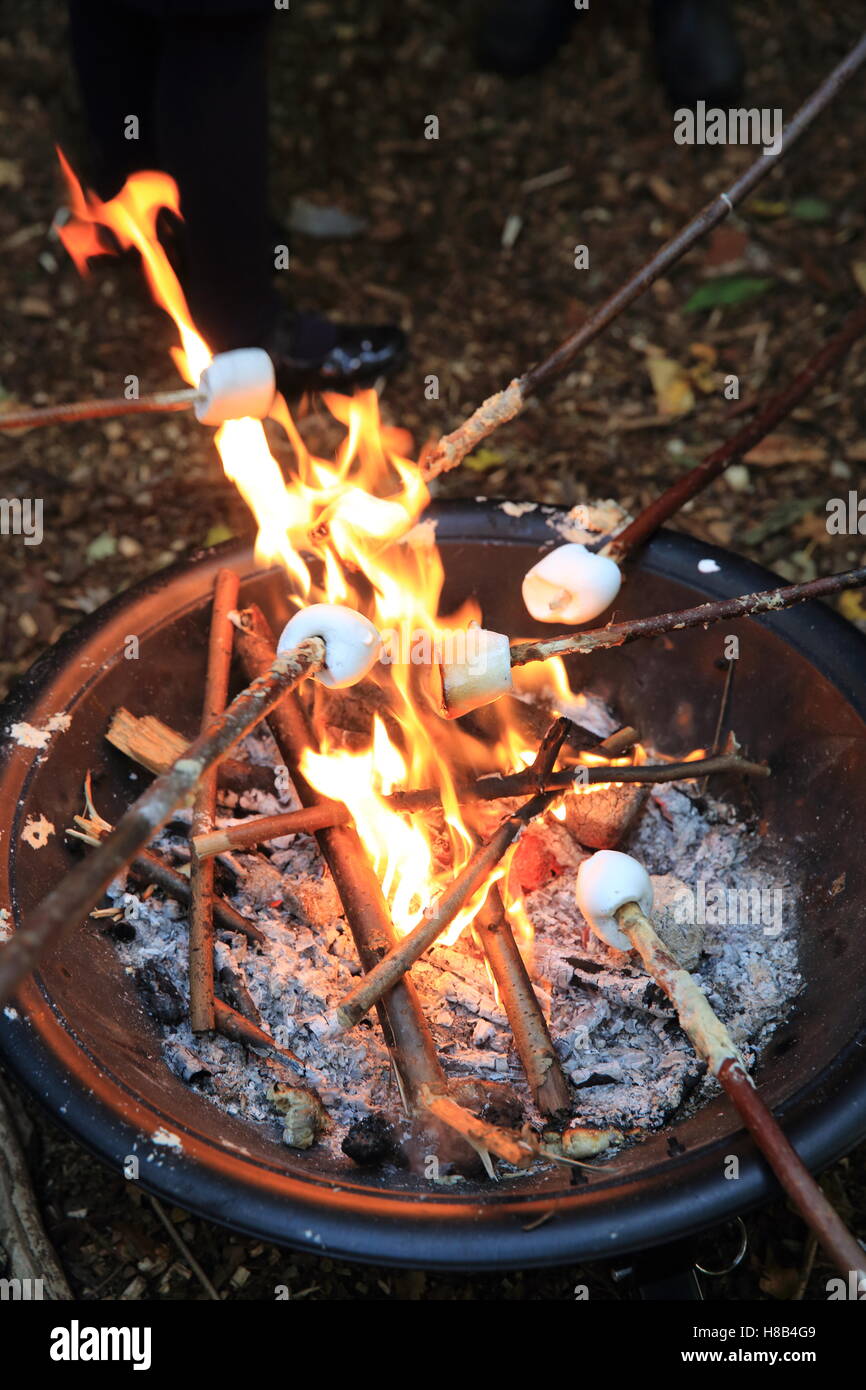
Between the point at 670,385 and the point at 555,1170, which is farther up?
the point at 670,385

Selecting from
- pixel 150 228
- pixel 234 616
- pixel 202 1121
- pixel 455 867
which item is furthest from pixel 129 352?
pixel 202 1121

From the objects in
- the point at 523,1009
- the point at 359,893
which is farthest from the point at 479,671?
the point at 523,1009

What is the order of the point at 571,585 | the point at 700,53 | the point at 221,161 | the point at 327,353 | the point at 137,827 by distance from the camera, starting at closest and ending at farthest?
the point at 137,827 → the point at 571,585 → the point at 221,161 → the point at 327,353 → the point at 700,53

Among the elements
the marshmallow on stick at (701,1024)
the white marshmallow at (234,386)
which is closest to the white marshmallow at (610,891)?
the marshmallow on stick at (701,1024)

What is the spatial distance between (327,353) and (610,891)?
260cm

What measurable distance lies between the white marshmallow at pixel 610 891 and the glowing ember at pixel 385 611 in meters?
0.20

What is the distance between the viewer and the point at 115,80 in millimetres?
3604

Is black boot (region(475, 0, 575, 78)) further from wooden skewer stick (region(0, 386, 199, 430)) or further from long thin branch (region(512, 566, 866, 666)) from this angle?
long thin branch (region(512, 566, 866, 666))

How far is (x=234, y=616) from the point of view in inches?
101

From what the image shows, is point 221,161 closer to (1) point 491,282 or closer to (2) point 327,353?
(2) point 327,353

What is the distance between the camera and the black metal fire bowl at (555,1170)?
1729 mm

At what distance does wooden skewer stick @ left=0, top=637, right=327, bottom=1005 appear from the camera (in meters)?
1.42

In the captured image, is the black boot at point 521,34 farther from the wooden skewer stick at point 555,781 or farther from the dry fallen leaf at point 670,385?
the wooden skewer stick at point 555,781
